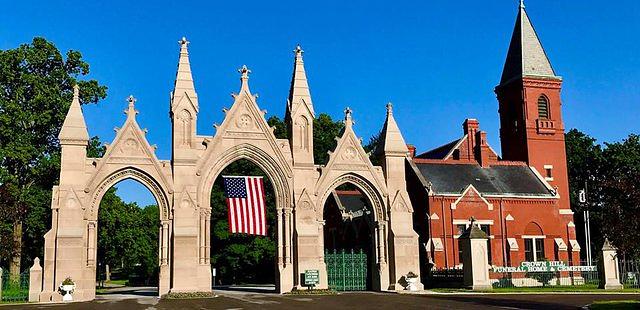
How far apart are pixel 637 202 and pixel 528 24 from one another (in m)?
37.1

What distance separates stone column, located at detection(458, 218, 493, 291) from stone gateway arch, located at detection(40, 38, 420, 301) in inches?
116

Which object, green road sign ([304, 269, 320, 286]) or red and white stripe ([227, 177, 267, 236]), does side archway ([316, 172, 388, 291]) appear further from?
red and white stripe ([227, 177, 267, 236])

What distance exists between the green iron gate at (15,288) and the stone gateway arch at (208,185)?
4.12 ft

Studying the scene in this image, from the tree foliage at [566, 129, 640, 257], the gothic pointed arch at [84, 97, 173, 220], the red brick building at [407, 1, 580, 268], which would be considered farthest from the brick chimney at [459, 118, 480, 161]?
the gothic pointed arch at [84, 97, 173, 220]

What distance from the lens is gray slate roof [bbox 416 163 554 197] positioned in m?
46.7

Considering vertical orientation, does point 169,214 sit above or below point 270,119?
below

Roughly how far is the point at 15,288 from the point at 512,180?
33.1 meters

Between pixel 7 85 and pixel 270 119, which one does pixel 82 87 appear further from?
pixel 270 119

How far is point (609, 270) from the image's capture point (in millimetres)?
33969

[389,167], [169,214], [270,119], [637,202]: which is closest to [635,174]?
[637,202]

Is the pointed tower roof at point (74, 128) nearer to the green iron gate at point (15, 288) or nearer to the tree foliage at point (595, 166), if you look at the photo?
the green iron gate at point (15, 288)

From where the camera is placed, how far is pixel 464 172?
48844mm

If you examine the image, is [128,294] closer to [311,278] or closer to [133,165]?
[133,165]

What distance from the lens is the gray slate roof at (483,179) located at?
46688 mm
